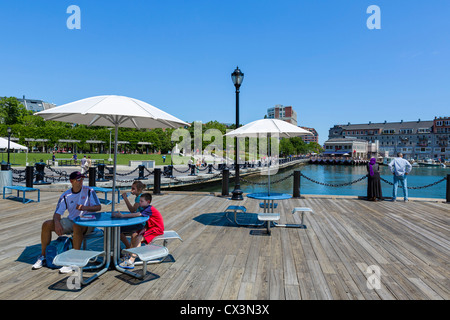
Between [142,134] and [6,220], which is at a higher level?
[142,134]

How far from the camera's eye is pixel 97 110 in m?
3.84

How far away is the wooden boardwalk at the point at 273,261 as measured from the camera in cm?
351

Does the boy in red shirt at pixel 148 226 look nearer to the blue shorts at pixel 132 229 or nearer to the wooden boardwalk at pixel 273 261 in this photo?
the blue shorts at pixel 132 229

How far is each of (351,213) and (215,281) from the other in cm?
632

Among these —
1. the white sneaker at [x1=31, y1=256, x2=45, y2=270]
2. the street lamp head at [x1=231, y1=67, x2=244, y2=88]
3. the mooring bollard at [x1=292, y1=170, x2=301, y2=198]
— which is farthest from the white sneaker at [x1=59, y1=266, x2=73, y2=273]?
the mooring bollard at [x1=292, y1=170, x2=301, y2=198]

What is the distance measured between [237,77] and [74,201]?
7.53m

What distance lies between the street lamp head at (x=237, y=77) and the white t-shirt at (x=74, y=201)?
7243 millimetres

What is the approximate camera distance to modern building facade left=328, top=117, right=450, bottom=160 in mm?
109938

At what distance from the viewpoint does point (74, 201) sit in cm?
421

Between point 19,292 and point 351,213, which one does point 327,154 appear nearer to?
point 351,213

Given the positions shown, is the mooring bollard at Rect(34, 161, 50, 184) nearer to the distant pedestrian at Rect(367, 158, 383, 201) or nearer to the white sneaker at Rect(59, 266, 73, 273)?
the white sneaker at Rect(59, 266, 73, 273)

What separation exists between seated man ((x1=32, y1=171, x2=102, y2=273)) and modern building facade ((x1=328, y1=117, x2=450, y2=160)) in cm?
12842

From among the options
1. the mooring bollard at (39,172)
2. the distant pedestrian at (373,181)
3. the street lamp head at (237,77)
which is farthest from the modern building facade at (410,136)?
the mooring bollard at (39,172)
